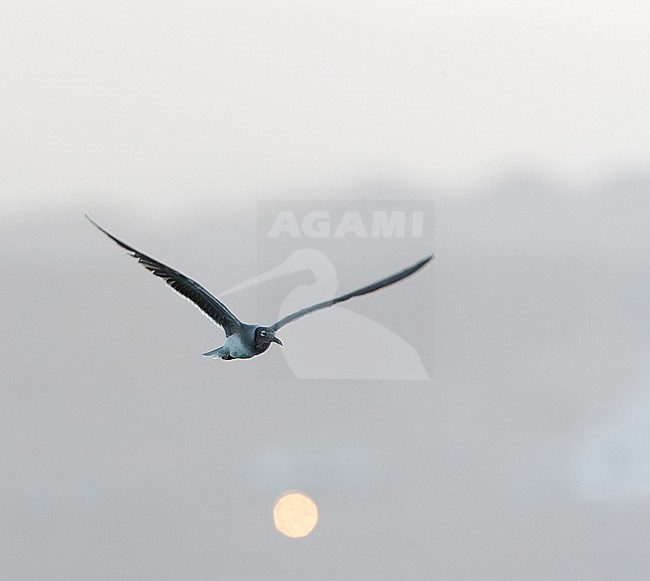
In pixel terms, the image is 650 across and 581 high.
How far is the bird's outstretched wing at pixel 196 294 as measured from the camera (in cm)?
898

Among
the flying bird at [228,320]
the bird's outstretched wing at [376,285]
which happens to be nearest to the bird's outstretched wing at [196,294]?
the flying bird at [228,320]

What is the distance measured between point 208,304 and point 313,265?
40.1 ft

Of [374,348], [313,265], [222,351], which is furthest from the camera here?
[374,348]

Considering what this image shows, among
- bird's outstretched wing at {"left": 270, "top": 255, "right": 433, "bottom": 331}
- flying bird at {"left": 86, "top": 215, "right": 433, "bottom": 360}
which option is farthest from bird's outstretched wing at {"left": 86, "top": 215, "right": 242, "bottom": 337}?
bird's outstretched wing at {"left": 270, "top": 255, "right": 433, "bottom": 331}

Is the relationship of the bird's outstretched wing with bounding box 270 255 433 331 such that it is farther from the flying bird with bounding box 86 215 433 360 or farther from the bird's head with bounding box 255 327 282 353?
the bird's head with bounding box 255 327 282 353

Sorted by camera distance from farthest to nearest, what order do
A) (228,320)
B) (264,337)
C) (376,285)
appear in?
(228,320), (264,337), (376,285)

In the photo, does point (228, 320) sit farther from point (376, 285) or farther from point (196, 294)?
point (376, 285)

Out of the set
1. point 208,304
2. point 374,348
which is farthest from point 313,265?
point 208,304

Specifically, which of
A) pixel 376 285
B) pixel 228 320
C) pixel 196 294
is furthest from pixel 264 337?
pixel 376 285

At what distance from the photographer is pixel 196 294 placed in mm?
9555

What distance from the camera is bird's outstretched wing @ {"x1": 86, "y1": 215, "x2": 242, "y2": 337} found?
898 cm

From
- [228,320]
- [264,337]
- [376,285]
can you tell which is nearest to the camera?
[376,285]

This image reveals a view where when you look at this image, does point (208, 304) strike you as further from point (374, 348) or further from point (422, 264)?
point (374, 348)

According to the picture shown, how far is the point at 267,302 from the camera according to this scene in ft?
61.8
